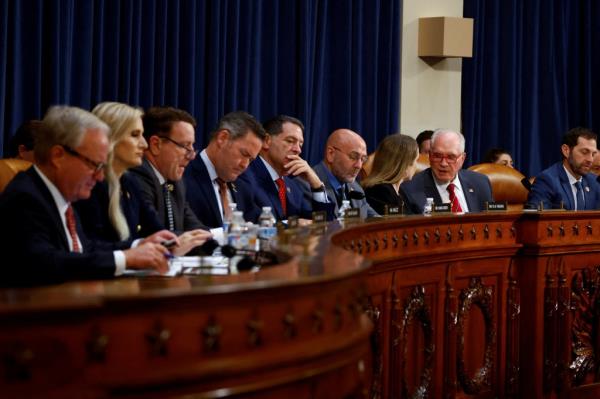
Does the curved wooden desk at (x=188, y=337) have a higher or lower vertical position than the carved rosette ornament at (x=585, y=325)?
higher

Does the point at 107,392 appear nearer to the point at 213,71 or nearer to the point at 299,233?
the point at 299,233

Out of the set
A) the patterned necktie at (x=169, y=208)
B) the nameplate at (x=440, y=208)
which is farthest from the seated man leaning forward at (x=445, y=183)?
the patterned necktie at (x=169, y=208)

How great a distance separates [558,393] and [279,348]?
3.54m

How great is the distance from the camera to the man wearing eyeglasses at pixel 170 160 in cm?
424

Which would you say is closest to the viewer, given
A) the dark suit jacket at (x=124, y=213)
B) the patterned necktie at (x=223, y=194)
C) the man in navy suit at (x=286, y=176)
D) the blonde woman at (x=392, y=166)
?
the dark suit jacket at (x=124, y=213)

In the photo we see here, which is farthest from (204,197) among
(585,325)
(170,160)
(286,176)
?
(585,325)

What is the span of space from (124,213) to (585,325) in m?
2.85

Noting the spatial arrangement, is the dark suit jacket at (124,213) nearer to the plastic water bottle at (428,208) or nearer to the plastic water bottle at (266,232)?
the plastic water bottle at (266,232)

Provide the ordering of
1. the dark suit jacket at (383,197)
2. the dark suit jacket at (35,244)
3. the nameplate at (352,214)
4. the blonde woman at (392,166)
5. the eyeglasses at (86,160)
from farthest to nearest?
the blonde woman at (392,166)
the dark suit jacket at (383,197)
the nameplate at (352,214)
the eyeglasses at (86,160)
the dark suit jacket at (35,244)

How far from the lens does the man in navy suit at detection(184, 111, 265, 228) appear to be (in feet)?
15.6

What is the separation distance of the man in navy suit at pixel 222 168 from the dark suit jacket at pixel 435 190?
121cm

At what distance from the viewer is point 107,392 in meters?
1.84

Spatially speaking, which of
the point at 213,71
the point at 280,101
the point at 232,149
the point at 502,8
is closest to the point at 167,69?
the point at 213,71

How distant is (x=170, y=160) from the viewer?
4.28m
